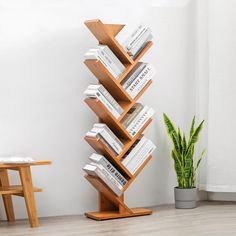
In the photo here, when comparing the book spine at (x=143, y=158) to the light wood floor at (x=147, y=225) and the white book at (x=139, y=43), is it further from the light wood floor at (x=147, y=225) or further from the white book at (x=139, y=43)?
the white book at (x=139, y=43)

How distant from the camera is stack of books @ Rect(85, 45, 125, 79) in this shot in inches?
165

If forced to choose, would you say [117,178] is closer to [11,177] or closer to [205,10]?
[11,177]

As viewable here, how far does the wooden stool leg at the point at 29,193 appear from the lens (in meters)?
4.02

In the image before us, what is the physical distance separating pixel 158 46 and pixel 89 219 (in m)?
1.45

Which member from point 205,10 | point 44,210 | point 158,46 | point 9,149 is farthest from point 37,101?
point 205,10

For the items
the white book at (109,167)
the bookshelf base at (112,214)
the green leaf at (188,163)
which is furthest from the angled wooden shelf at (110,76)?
the bookshelf base at (112,214)

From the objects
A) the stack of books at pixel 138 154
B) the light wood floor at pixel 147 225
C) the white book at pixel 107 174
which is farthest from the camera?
the stack of books at pixel 138 154

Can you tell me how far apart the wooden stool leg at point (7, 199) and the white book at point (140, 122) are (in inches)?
35.2

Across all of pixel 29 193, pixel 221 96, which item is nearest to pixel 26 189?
pixel 29 193

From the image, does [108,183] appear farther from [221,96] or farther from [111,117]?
[221,96]

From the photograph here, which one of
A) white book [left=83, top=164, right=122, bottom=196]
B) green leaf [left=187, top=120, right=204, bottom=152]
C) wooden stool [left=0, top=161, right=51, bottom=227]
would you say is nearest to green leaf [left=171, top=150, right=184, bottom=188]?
green leaf [left=187, top=120, right=204, bottom=152]

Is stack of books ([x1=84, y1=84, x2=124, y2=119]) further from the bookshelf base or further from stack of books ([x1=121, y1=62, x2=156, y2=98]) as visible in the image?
the bookshelf base

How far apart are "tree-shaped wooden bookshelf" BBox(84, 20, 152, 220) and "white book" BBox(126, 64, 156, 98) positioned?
0.03 meters

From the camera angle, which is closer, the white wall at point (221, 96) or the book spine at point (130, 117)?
the book spine at point (130, 117)
